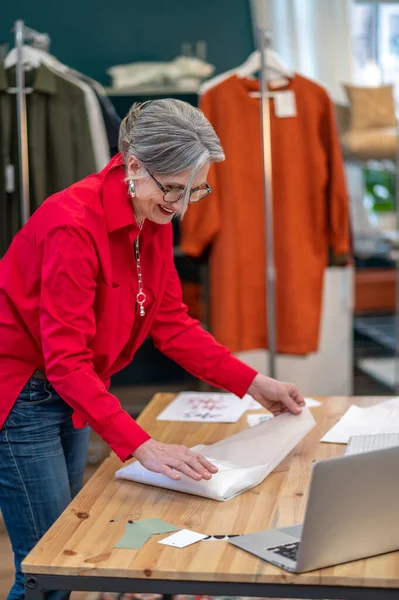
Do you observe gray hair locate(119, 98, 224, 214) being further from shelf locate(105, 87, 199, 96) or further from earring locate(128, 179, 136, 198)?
shelf locate(105, 87, 199, 96)

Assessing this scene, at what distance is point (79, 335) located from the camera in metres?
1.63

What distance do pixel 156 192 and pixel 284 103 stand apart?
239cm

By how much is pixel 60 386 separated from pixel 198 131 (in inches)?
22.1

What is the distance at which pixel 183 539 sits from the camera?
1.44 meters

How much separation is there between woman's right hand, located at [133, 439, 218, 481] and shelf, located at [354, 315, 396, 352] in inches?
131

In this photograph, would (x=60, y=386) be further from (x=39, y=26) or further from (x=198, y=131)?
(x=39, y=26)

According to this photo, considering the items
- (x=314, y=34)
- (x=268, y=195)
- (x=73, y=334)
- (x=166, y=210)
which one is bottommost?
(x=73, y=334)

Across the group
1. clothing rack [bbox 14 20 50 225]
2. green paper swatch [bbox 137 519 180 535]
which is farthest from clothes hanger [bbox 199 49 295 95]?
green paper swatch [bbox 137 519 180 535]

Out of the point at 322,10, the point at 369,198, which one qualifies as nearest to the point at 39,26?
the point at 322,10

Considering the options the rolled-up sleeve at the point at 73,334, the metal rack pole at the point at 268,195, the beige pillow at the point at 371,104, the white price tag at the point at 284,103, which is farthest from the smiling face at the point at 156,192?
the beige pillow at the point at 371,104

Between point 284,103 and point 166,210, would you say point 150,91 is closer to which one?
point 284,103

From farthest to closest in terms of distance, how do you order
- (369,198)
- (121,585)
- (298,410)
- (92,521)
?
(369,198) → (298,410) → (92,521) → (121,585)

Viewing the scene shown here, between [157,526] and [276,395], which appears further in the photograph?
[276,395]

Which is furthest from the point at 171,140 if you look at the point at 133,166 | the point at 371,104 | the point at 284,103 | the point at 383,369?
the point at 383,369
